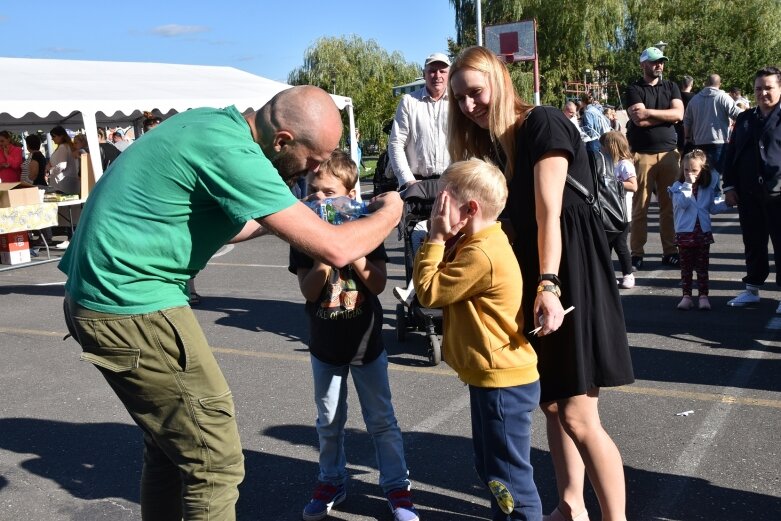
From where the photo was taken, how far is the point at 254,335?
23.4 ft

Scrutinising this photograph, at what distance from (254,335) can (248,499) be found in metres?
3.31

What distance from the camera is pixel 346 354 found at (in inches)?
139

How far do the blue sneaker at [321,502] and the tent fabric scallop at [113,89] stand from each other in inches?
345

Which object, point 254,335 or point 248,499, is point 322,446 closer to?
point 248,499

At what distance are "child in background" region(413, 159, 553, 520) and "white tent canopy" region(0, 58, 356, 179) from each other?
933 cm

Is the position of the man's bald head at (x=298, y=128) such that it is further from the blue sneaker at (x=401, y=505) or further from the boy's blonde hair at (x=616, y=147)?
the boy's blonde hair at (x=616, y=147)

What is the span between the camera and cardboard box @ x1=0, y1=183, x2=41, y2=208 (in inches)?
432

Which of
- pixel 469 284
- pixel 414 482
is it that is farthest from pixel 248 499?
pixel 469 284

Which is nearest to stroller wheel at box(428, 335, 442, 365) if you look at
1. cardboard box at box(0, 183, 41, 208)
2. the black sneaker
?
the black sneaker

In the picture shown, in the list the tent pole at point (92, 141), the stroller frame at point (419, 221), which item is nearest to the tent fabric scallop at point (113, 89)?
the tent pole at point (92, 141)

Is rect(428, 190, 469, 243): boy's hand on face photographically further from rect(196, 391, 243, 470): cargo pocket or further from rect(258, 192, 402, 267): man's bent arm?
rect(196, 391, 243, 470): cargo pocket

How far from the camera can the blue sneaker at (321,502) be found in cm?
363

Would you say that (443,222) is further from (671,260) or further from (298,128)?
(671,260)

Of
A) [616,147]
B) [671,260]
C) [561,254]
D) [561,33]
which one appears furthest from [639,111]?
[561,33]
